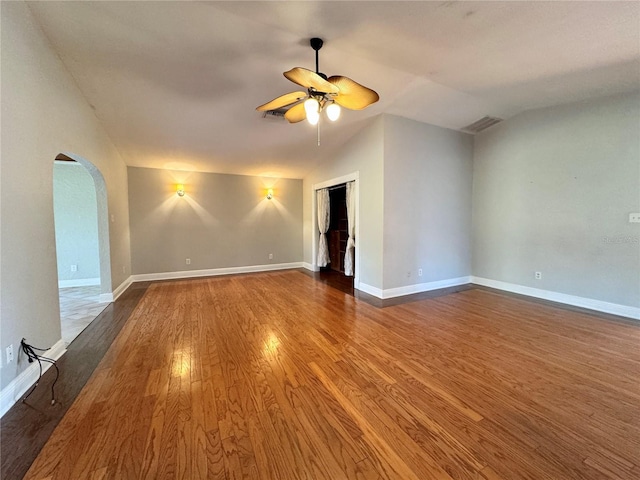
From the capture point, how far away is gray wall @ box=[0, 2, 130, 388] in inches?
70.1

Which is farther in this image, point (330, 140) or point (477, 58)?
point (330, 140)

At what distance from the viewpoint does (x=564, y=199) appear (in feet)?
12.9

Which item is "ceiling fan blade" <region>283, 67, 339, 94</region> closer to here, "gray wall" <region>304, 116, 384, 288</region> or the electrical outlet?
"gray wall" <region>304, 116, 384, 288</region>

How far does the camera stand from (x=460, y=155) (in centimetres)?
488

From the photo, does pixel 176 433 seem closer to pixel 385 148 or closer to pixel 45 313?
pixel 45 313

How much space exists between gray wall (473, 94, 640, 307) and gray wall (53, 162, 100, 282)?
7.64 metres

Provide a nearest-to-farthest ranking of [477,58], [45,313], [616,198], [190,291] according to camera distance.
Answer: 1. [45,313]
2. [477,58]
3. [616,198]
4. [190,291]

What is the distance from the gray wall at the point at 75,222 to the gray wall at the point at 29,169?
2.96 metres

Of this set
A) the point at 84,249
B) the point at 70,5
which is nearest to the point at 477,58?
the point at 70,5

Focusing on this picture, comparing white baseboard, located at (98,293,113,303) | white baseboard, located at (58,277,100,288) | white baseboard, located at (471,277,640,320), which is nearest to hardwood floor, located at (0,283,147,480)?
white baseboard, located at (98,293,113,303)

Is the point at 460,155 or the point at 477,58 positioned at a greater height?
the point at 477,58

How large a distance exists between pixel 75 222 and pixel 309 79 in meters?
5.73

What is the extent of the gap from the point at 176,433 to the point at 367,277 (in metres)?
3.49

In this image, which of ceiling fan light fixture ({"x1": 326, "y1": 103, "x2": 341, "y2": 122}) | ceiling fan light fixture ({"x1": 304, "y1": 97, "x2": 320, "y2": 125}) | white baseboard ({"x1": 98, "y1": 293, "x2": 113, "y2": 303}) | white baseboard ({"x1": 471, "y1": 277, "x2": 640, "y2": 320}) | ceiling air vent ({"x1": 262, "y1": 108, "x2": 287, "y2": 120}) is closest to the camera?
ceiling fan light fixture ({"x1": 304, "y1": 97, "x2": 320, "y2": 125})
